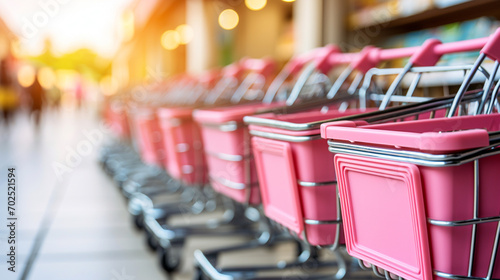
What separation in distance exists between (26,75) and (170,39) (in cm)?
504

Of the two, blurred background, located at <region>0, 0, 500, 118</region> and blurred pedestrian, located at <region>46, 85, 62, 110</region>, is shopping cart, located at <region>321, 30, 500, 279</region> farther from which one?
blurred pedestrian, located at <region>46, 85, 62, 110</region>

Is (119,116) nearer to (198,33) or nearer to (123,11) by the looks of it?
(198,33)

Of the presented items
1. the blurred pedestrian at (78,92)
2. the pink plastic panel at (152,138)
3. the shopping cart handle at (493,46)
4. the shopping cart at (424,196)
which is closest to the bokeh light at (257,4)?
the pink plastic panel at (152,138)

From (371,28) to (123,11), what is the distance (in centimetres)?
1449

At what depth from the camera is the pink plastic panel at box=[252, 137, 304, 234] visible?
161 cm

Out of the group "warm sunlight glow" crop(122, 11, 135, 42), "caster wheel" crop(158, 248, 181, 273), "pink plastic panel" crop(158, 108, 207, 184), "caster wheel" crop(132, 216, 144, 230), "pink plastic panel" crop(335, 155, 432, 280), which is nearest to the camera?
"pink plastic panel" crop(335, 155, 432, 280)

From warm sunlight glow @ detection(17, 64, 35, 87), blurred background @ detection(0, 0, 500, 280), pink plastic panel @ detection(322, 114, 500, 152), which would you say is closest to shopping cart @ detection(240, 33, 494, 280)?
pink plastic panel @ detection(322, 114, 500, 152)

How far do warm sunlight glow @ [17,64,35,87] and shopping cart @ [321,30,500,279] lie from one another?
11781 mm

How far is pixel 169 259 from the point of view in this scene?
279cm

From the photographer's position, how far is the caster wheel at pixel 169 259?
2779 millimetres

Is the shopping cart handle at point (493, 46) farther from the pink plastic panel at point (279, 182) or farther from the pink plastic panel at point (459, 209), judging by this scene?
the pink plastic panel at point (279, 182)

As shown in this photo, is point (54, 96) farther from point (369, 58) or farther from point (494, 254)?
point (494, 254)

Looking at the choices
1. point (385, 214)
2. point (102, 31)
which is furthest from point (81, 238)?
point (102, 31)

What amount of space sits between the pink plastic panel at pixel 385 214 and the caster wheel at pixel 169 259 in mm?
1600
